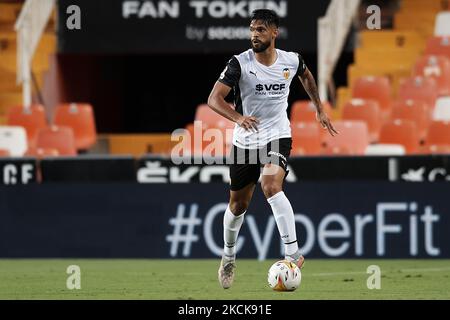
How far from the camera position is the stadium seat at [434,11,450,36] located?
20906 mm

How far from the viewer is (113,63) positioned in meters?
25.1

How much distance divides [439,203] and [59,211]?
392 centimetres

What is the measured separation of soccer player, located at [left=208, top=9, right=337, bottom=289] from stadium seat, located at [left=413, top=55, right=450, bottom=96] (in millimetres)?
8703

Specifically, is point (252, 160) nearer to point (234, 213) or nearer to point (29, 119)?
point (234, 213)

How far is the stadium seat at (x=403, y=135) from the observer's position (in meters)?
18.0

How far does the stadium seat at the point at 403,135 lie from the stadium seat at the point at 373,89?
1940 millimetres

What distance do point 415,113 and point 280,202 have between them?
27.6 ft

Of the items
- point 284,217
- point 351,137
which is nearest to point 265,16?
point 284,217

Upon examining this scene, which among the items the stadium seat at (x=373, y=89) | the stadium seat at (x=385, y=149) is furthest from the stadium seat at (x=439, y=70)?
the stadium seat at (x=385, y=149)

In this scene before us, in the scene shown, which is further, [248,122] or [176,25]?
[176,25]

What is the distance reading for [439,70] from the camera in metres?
19.7

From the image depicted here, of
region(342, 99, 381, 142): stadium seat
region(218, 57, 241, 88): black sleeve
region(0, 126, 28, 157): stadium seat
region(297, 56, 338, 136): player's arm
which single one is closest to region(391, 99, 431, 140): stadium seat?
region(342, 99, 381, 142): stadium seat

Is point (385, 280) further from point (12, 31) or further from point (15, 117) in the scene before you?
point (12, 31)
